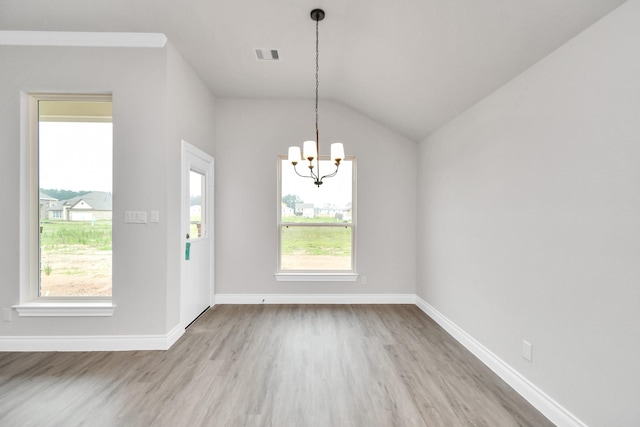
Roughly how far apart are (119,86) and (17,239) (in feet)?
5.72

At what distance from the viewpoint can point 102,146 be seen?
9.88 ft

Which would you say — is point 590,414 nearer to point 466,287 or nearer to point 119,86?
point 466,287

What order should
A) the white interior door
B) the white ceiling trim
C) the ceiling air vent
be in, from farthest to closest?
1. the white interior door
2. the ceiling air vent
3. the white ceiling trim

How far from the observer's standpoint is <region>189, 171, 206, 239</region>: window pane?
3.50 m

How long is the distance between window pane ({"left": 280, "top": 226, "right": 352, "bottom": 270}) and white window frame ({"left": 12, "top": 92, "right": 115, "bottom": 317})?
223 centimetres

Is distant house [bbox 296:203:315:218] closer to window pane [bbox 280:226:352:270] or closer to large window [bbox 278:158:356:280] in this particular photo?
large window [bbox 278:158:356:280]

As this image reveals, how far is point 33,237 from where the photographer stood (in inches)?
113

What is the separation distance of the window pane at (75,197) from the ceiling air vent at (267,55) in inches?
63.5

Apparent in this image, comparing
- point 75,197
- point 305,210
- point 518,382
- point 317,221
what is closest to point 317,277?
point 317,221

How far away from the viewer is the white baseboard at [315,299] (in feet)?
13.8

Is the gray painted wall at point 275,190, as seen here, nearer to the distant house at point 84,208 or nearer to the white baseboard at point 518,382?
the white baseboard at point 518,382

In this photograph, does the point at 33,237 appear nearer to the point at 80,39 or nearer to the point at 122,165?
the point at 122,165

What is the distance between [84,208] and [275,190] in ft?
7.22

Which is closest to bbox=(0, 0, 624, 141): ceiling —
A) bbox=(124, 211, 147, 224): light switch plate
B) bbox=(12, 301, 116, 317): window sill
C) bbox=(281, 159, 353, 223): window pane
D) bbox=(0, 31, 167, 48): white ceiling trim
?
bbox=(0, 31, 167, 48): white ceiling trim
